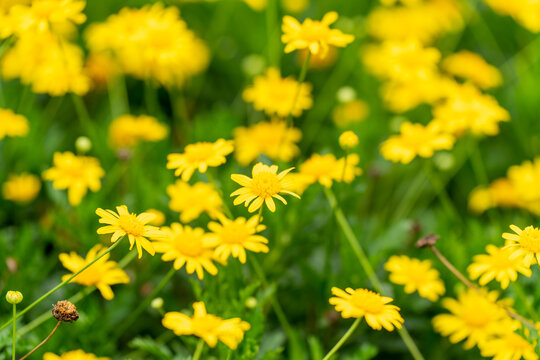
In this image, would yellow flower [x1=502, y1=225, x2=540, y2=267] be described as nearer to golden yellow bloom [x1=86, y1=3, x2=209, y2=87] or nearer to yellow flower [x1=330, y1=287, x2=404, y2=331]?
yellow flower [x1=330, y1=287, x2=404, y2=331]

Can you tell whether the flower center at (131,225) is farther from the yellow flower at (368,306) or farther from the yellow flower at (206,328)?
the yellow flower at (368,306)

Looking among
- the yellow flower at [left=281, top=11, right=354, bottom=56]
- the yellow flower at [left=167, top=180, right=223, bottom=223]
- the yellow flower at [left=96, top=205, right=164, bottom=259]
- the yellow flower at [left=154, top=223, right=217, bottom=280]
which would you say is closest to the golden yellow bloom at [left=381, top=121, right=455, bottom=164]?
the yellow flower at [left=281, top=11, right=354, bottom=56]

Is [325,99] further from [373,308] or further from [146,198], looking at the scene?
[373,308]

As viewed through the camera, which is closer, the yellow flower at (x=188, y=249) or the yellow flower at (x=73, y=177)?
the yellow flower at (x=188, y=249)


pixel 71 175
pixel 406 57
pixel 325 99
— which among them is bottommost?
pixel 325 99

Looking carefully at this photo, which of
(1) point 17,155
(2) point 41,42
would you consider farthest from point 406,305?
(2) point 41,42

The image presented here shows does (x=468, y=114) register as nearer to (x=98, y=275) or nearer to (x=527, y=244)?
(x=527, y=244)

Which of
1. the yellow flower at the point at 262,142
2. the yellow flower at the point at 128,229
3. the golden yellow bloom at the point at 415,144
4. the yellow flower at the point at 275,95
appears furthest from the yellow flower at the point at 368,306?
the yellow flower at the point at 275,95
